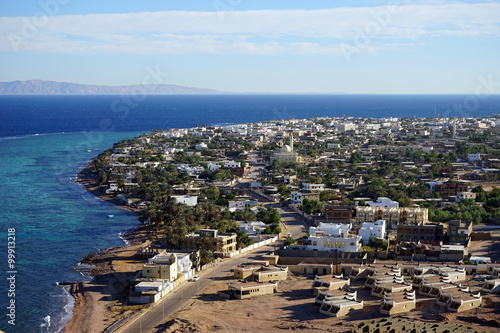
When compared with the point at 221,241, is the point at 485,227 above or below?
above

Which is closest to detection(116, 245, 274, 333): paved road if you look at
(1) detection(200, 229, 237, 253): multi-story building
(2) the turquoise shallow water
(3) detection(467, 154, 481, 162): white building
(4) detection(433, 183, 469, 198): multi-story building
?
(1) detection(200, 229, 237, 253): multi-story building

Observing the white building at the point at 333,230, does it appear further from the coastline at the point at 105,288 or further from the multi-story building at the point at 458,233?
the coastline at the point at 105,288

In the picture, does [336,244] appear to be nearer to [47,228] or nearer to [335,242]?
[335,242]

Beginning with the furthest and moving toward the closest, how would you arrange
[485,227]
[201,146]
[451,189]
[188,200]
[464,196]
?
1. [201,146]
2. [451,189]
3. [464,196]
4. [188,200]
5. [485,227]

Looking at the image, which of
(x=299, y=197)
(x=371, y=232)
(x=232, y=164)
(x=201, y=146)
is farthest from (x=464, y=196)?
(x=201, y=146)

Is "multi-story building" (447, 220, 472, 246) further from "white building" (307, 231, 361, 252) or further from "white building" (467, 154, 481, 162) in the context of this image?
"white building" (467, 154, 481, 162)

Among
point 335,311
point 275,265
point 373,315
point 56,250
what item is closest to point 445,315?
point 373,315
